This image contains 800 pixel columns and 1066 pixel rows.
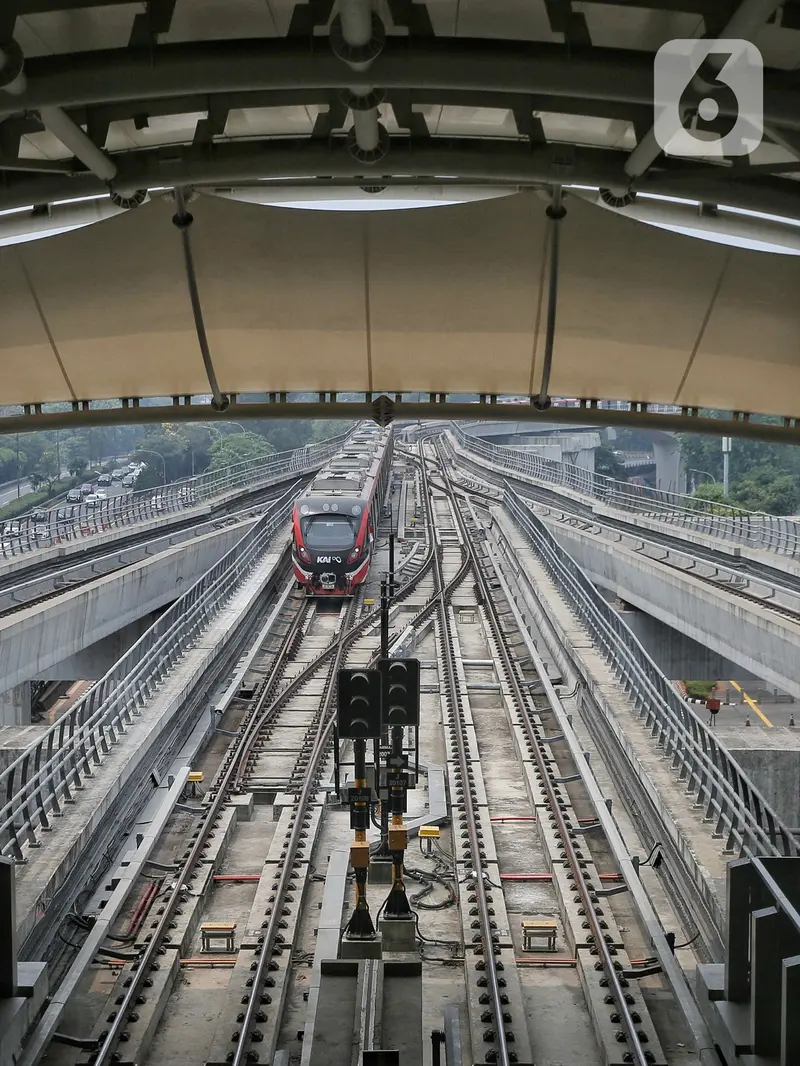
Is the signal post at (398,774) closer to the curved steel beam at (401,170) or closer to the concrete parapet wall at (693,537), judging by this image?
the curved steel beam at (401,170)

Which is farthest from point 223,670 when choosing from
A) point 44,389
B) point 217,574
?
point 44,389

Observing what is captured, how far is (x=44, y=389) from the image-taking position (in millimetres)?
9227

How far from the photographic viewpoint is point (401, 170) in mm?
6414

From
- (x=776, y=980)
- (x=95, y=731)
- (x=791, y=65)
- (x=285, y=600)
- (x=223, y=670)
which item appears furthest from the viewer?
(x=285, y=600)

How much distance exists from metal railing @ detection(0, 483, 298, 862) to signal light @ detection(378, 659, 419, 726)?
3.25 meters

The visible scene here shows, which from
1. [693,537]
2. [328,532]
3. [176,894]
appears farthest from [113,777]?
[693,537]

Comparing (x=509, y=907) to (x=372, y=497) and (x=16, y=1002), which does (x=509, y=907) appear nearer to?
(x=16, y=1002)

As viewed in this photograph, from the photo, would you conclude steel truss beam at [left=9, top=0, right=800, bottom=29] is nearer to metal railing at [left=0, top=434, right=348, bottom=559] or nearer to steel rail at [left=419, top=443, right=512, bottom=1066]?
steel rail at [left=419, top=443, right=512, bottom=1066]

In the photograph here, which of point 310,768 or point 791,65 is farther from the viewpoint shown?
point 310,768

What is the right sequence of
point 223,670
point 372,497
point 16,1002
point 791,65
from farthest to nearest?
point 372,497 < point 223,670 < point 16,1002 < point 791,65

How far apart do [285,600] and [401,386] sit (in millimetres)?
19193

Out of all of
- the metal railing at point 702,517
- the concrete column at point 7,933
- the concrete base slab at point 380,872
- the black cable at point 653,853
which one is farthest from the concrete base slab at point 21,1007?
the metal railing at point 702,517

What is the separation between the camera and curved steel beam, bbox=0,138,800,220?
638 cm

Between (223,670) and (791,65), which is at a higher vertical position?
(791,65)
